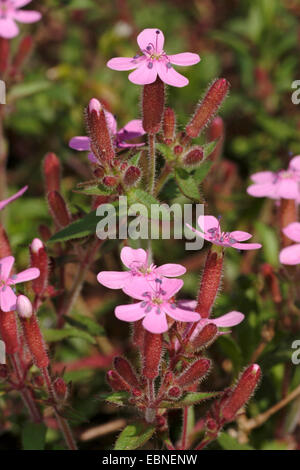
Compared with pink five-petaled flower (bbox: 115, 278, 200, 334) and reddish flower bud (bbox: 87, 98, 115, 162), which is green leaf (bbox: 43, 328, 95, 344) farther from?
reddish flower bud (bbox: 87, 98, 115, 162)

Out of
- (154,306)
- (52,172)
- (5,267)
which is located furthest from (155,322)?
(52,172)

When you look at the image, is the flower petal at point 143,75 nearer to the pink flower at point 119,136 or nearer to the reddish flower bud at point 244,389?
the pink flower at point 119,136

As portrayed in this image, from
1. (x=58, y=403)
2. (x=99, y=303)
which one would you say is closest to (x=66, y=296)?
(x=58, y=403)

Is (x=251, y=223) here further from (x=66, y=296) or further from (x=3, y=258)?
(x=3, y=258)

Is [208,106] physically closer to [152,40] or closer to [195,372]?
[152,40]

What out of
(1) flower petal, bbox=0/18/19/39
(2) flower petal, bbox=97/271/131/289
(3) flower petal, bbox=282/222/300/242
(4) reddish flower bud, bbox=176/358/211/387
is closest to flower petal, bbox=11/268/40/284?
(2) flower petal, bbox=97/271/131/289

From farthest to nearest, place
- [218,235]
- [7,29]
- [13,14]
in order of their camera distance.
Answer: [13,14] < [7,29] < [218,235]

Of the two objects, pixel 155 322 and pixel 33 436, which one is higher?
pixel 155 322
